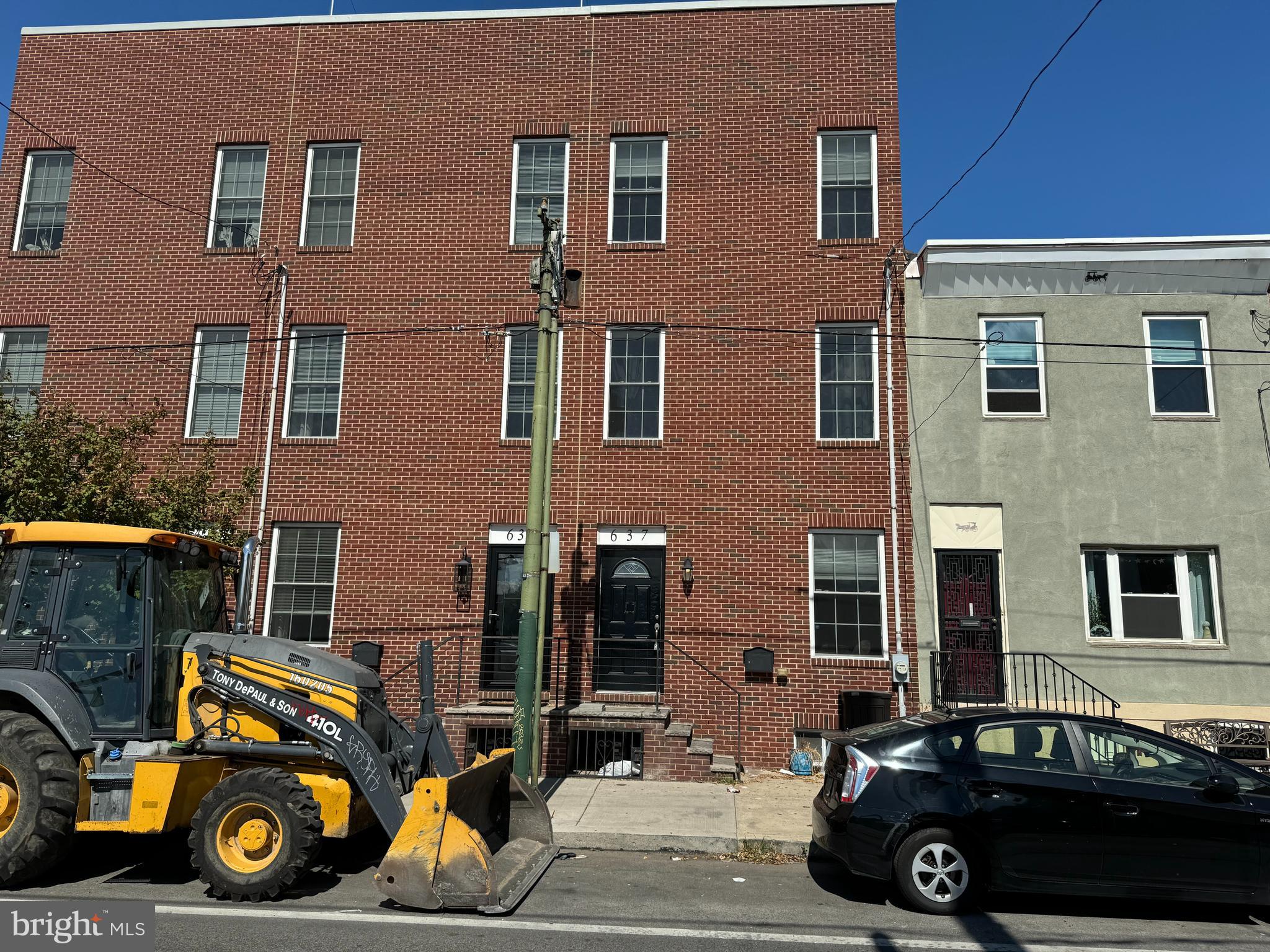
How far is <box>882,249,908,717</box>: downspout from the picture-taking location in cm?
1272

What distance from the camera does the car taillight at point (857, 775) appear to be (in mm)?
6816

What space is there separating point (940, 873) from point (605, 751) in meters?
5.92

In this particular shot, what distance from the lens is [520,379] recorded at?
14.0 m

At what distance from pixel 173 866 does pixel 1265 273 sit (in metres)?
15.7

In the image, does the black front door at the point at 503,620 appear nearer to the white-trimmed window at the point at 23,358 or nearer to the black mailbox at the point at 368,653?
the black mailbox at the point at 368,653

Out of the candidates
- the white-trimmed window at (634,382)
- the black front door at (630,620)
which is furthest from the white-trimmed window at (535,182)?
the black front door at (630,620)

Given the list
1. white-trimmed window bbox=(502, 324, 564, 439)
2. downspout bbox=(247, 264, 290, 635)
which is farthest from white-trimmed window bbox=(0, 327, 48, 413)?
white-trimmed window bbox=(502, 324, 564, 439)

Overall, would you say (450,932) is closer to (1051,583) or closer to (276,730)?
(276,730)

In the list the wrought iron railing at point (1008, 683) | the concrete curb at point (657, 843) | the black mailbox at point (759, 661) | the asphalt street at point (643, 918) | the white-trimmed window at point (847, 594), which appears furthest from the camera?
the white-trimmed window at point (847, 594)

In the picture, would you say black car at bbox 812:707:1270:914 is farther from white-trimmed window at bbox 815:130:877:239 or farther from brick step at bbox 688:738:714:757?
white-trimmed window at bbox 815:130:877:239

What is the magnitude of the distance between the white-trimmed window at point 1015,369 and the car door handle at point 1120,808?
7.74 m

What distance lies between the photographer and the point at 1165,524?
42.3 ft

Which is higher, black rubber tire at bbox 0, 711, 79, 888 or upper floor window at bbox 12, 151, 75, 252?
upper floor window at bbox 12, 151, 75, 252

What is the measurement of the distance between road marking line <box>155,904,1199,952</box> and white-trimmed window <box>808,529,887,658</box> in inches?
275
